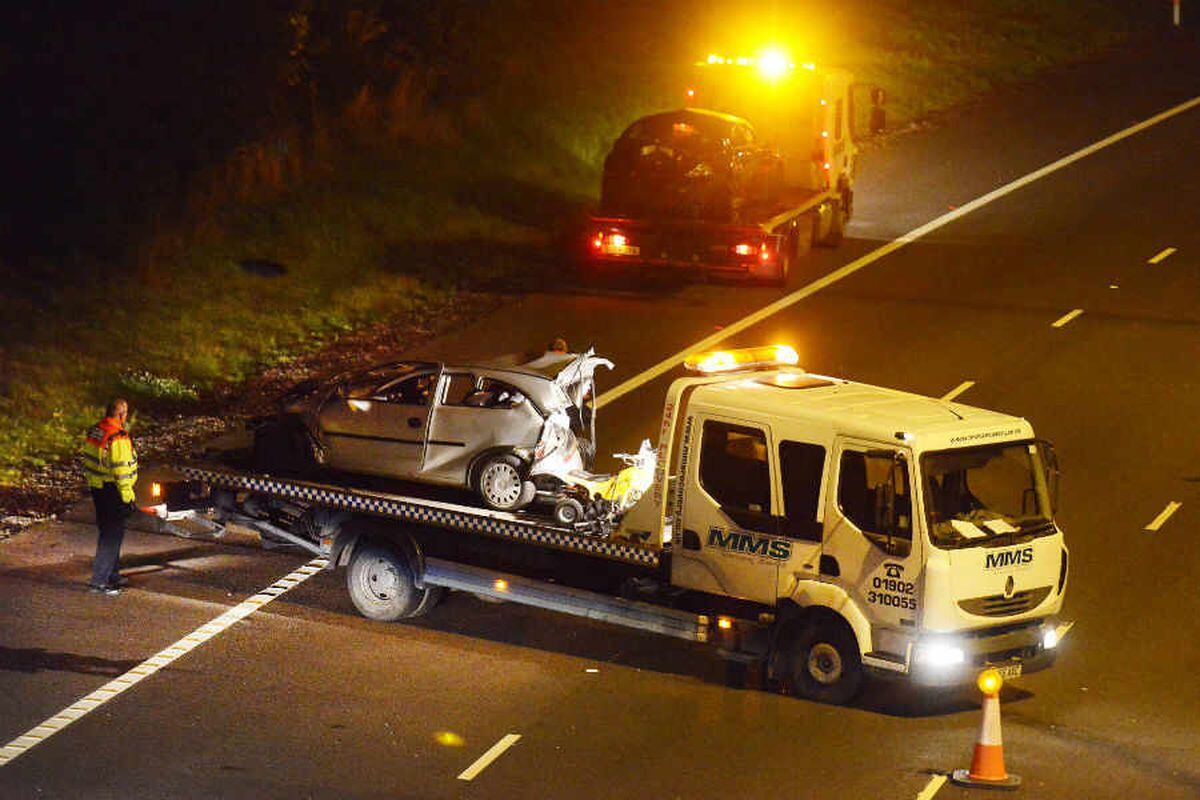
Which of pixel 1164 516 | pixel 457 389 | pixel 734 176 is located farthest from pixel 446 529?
pixel 734 176

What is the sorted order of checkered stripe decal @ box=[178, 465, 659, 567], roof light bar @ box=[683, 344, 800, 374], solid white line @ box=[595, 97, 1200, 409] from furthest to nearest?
solid white line @ box=[595, 97, 1200, 409], roof light bar @ box=[683, 344, 800, 374], checkered stripe decal @ box=[178, 465, 659, 567]

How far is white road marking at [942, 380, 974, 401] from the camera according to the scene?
23844 mm

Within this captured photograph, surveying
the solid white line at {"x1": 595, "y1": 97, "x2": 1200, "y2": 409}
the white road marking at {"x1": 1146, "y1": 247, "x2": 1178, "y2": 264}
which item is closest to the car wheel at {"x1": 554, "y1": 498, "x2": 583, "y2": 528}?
the solid white line at {"x1": 595, "y1": 97, "x2": 1200, "y2": 409}

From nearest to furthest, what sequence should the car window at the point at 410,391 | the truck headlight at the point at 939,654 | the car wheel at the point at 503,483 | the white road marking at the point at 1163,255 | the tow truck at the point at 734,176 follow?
the truck headlight at the point at 939,654
the car wheel at the point at 503,483
the car window at the point at 410,391
the tow truck at the point at 734,176
the white road marking at the point at 1163,255

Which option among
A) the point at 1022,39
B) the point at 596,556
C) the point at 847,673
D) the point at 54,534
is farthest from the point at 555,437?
the point at 1022,39

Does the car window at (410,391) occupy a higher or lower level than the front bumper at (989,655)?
higher

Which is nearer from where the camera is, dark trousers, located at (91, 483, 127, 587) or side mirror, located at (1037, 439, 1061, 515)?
side mirror, located at (1037, 439, 1061, 515)

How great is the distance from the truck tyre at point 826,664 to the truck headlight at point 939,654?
20.2 inches

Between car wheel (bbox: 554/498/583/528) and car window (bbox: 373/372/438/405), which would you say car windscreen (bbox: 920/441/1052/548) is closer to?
car wheel (bbox: 554/498/583/528)

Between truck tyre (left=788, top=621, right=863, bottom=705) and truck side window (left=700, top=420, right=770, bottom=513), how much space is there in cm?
101

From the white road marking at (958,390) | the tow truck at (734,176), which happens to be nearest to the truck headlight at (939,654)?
the white road marking at (958,390)

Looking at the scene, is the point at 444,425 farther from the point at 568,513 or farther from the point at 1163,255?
the point at 1163,255

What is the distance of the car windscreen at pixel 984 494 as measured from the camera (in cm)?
1439

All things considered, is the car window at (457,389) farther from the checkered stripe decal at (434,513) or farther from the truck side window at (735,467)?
the truck side window at (735,467)
